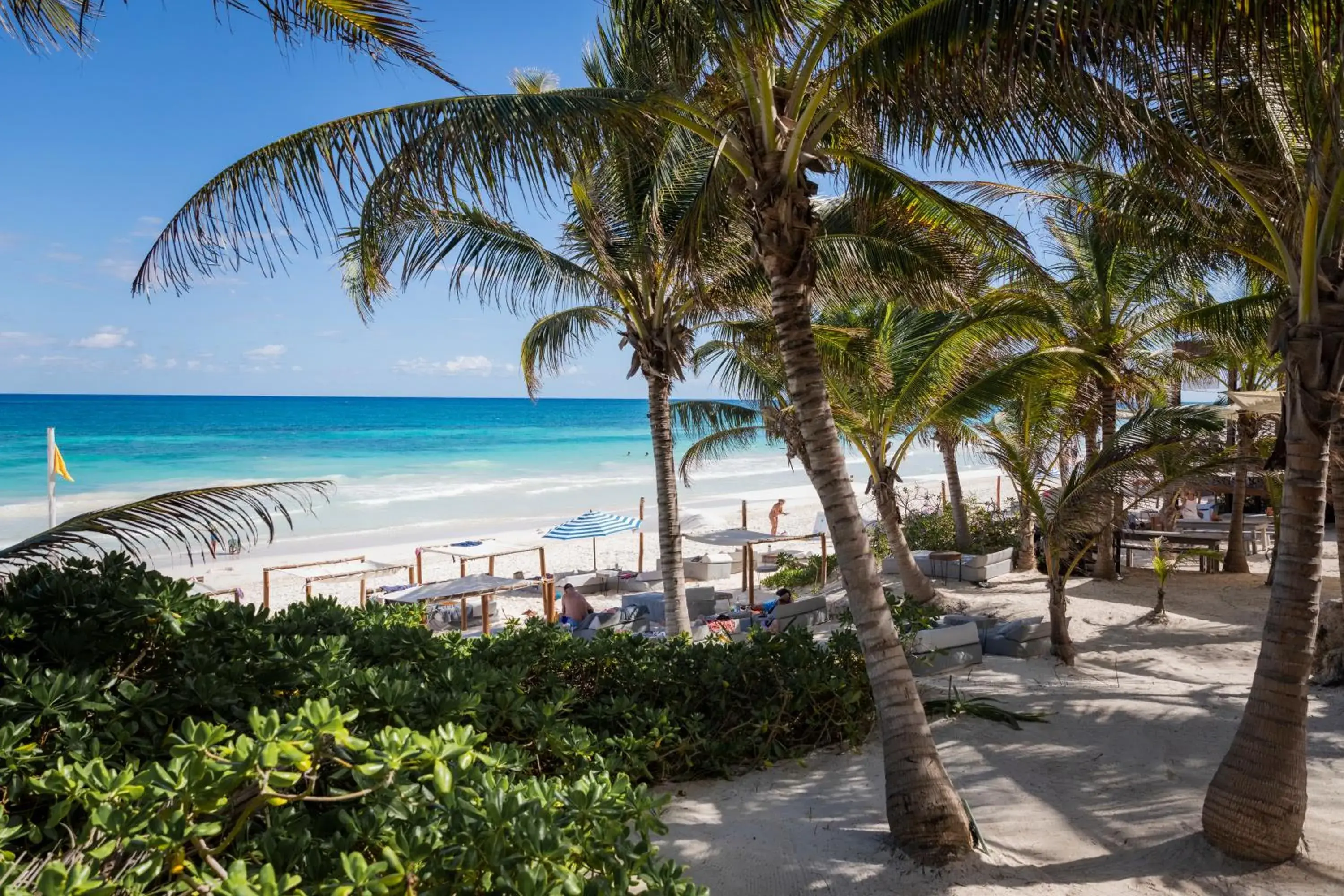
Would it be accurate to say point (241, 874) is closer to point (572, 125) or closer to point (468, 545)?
point (572, 125)

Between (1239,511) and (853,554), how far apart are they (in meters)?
11.3

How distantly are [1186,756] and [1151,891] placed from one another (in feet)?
7.16

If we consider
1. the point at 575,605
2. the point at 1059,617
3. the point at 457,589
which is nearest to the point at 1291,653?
the point at 1059,617

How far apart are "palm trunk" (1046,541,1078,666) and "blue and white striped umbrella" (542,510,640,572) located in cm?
970

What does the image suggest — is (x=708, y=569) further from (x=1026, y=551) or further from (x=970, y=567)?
(x=1026, y=551)

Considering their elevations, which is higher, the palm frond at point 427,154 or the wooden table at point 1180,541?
the palm frond at point 427,154

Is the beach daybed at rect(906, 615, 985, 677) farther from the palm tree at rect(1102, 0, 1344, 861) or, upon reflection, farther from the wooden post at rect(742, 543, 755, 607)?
the wooden post at rect(742, 543, 755, 607)

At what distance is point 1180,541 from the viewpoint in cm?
1440

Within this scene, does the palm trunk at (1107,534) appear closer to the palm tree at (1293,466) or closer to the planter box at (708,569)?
the palm tree at (1293,466)

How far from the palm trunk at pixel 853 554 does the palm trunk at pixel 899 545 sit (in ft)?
21.4

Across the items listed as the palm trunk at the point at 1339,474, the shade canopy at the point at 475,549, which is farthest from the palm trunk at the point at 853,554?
the shade canopy at the point at 475,549

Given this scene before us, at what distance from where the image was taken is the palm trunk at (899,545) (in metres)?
10.8

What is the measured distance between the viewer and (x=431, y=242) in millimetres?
6480

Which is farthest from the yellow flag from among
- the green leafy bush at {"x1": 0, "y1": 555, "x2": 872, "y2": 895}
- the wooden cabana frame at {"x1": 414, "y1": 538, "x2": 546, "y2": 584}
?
the wooden cabana frame at {"x1": 414, "y1": 538, "x2": 546, "y2": 584}
